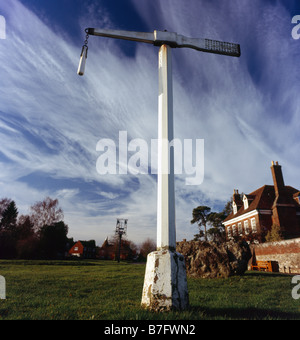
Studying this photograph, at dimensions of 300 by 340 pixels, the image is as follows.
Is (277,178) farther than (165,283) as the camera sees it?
Yes

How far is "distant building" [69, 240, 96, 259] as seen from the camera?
73.4 m

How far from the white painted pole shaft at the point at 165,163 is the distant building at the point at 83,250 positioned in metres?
75.6

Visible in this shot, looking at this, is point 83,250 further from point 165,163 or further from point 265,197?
point 165,163

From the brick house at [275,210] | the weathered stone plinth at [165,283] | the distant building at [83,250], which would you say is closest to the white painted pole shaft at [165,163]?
the weathered stone plinth at [165,283]

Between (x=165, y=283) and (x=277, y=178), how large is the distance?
33.5m

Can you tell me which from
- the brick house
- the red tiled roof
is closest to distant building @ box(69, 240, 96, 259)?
the brick house

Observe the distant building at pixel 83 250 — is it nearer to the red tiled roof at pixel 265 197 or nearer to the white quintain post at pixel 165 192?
the red tiled roof at pixel 265 197

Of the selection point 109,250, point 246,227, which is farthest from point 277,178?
point 109,250

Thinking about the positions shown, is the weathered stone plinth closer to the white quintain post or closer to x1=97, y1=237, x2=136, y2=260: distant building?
the white quintain post

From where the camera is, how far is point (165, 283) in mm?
3531

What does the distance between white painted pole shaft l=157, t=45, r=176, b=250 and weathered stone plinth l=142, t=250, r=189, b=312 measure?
0.76 ft

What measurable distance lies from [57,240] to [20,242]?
5.81 m
